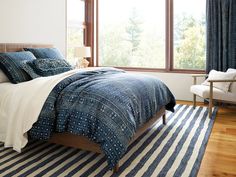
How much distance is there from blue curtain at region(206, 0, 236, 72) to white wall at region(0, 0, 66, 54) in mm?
2816

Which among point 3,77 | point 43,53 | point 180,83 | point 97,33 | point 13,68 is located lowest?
point 180,83

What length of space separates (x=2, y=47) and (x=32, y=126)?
1.75 meters

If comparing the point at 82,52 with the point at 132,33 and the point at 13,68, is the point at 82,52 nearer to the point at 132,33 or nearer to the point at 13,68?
the point at 132,33

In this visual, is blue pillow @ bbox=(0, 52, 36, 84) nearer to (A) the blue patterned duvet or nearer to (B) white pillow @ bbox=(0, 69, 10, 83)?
(B) white pillow @ bbox=(0, 69, 10, 83)

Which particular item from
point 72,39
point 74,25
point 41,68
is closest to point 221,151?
point 41,68

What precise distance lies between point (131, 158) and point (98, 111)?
0.66 metres

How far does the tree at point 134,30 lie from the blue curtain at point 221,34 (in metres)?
1.61

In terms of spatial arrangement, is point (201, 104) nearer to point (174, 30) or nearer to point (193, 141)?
point (174, 30)

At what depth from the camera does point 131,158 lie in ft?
8.83

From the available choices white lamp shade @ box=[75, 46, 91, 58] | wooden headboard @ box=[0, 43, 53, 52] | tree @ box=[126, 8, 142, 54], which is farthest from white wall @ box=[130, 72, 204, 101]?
wooden headboard @ box=[0, 43, 53, 52]

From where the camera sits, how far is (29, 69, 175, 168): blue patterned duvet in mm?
2314

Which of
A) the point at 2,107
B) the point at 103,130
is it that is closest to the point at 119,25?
the point at 2,107

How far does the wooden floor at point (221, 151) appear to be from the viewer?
7.99 ft

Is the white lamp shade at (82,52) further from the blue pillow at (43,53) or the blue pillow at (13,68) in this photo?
the blue pillow at (13,68)
